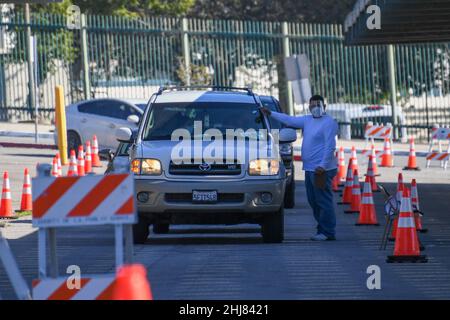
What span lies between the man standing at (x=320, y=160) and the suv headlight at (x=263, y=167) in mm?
1012

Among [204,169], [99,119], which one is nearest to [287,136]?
[204,169]

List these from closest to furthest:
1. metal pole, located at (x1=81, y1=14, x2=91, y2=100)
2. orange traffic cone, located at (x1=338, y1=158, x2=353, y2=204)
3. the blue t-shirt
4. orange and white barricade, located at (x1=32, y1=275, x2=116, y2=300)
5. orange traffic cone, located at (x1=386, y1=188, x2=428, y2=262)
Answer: orange and white barricade, located at (x1=32, y1=275, x2=116, y2=300), orange traffic cone, located at (x1=386, y1=188, x2=428, y2=262), the blue t-shirt, orange traffic cone, located at (x1=338, y1=158, x2=353, y2=204), metal pole, located at (x1=81, y1=14, x2=91, y2=100)

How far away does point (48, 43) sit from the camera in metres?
43.1

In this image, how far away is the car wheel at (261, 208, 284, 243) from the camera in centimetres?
1673

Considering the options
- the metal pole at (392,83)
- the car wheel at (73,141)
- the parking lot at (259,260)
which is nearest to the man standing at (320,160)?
the parking lot at (259,260)

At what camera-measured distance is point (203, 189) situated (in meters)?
16.3

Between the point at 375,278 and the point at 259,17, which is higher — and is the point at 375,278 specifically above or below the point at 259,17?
below

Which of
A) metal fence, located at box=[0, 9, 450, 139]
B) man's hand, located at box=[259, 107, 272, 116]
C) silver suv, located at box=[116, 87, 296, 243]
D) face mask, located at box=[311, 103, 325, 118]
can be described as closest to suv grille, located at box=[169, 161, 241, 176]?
silver suv, located at box=[116, 87, 296, 243]

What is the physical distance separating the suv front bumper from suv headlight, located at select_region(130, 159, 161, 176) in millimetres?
95

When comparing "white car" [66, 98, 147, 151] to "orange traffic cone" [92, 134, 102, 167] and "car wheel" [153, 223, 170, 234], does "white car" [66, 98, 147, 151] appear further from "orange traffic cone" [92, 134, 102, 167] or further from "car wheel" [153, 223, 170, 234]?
"car wheel" [153, 223, 170, 234]

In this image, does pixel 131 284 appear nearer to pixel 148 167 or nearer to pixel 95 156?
pixel 148 167
